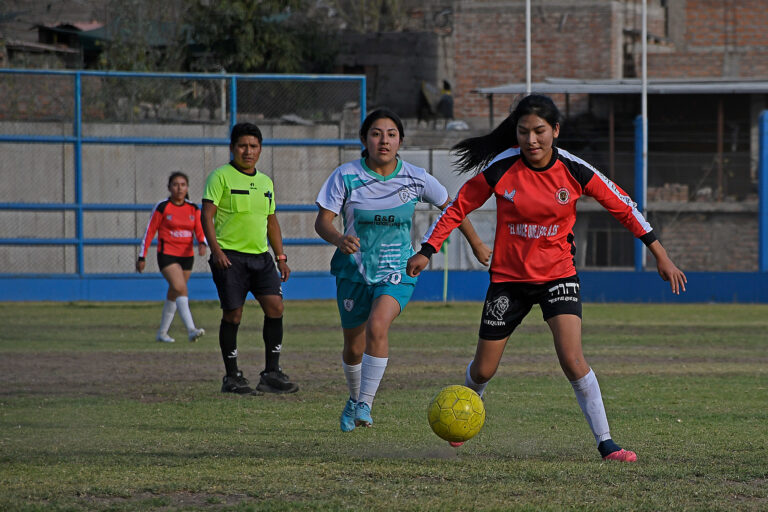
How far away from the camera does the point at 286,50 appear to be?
35.5 meters

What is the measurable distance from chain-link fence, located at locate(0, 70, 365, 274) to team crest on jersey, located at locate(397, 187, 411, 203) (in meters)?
15.0

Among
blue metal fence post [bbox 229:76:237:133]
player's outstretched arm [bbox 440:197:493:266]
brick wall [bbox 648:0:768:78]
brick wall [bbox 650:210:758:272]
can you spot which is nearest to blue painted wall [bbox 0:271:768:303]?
brick wall [bbox 650:210:758:272]

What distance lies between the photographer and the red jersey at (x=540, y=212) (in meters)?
6.70

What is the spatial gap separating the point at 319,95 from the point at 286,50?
41.4 feet

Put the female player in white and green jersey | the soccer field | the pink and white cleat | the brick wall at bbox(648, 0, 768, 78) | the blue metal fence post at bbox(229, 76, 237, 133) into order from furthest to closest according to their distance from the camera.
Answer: the brick wall at bbox(648, 0, 768, 78), the blue metal fence post at bbox(229, 76, 237, 133), the female player in white and green jersey, the pink and white cleat, the soccer field

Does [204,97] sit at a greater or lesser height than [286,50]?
lesser

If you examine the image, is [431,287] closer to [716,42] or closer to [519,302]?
[519,302]

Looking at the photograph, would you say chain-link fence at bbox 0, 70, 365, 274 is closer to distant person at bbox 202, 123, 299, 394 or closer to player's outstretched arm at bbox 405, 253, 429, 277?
distant person at bbox 202, 123, 299, 394

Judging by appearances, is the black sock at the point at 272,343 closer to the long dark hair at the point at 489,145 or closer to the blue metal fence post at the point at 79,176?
the long dark hair at the point at 489,145

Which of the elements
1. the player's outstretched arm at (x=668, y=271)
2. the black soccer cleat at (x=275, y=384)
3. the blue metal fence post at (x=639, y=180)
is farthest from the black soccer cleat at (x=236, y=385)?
the blue metal fence post at (x=639, y=180)

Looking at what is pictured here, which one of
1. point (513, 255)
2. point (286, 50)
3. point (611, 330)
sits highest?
point (286, 50)

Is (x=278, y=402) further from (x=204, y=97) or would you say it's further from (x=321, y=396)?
(x=204, y=97)

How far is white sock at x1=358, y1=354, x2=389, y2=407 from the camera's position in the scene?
25.8 ft

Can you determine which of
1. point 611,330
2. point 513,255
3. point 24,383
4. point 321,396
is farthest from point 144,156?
point 513,255
